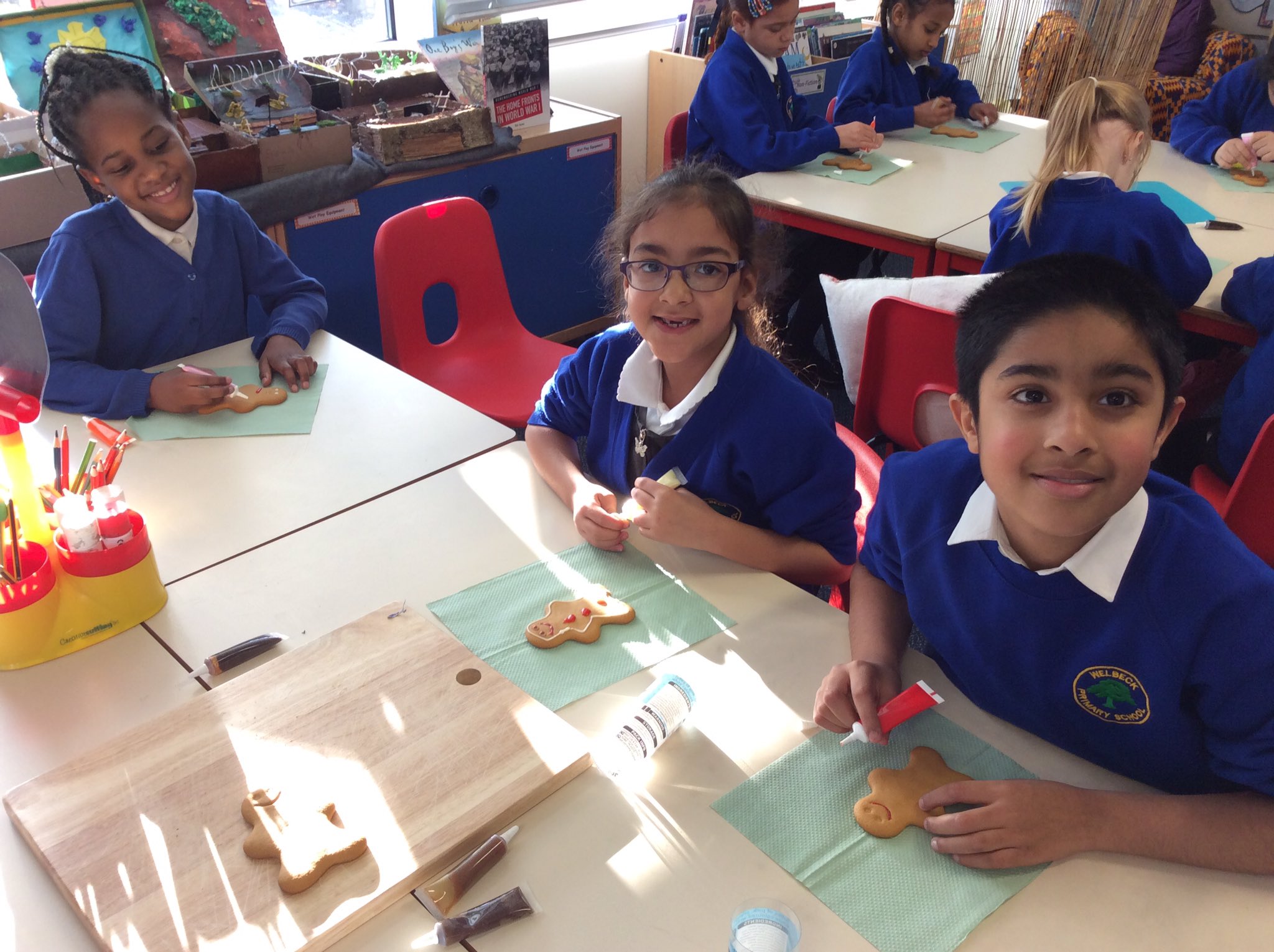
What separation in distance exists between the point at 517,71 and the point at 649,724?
268 centimetres

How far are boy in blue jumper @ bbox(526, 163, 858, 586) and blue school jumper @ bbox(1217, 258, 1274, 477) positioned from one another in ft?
3.13

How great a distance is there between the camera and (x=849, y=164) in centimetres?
288

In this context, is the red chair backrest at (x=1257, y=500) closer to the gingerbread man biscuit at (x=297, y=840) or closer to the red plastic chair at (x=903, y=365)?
the red plastic chair at (x=903, y=365)

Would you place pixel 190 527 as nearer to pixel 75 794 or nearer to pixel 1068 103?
pixel 75 794

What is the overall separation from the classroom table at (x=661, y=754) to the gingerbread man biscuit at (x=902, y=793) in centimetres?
5

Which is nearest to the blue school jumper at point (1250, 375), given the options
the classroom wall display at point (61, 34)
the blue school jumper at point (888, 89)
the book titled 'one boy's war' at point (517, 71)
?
the blue school jumper at point (888, 89)

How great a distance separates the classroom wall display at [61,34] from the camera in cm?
237

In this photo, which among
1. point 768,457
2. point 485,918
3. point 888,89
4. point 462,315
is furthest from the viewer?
point 888,89

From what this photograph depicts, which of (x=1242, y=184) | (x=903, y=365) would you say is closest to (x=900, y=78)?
(x=1242, y=184)

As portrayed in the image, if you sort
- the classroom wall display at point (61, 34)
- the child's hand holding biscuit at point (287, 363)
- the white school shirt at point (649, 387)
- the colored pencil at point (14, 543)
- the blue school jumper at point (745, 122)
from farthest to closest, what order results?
the blue school jumper at point (745, 122)
the classroom wall display at point (61, 34)
the child's hand holding biscuit at point (287, 363)
the white school shirt at point (649, 387)
the colored pencil at point (14, 543)

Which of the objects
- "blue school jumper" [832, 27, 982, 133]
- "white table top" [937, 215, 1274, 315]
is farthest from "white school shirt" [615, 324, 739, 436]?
"blue school jumper" [832, 27, 982, 133]

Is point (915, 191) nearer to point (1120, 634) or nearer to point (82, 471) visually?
point (1120, 634)

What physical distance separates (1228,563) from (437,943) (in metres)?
0.77

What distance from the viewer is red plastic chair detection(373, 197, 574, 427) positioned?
2180mm
